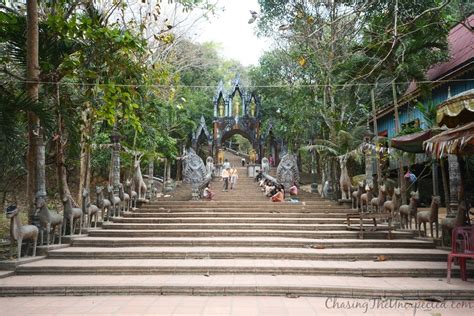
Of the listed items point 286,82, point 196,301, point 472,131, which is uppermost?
point 286,82

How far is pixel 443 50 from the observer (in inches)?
469

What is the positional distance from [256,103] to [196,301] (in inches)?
938

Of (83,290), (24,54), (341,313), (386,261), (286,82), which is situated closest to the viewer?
(341,313)

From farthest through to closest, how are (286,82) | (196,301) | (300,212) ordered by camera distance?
(286,82) → (300,212) → (196,301)

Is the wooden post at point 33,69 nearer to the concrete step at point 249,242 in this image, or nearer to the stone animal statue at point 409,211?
the concrete step at point 249,242

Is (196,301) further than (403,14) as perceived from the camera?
No

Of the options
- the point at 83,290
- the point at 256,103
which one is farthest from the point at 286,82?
the point at 83,290

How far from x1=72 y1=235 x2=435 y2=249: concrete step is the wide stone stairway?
21mm

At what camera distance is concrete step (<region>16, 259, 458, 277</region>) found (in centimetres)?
621

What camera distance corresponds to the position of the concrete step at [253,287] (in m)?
5.14

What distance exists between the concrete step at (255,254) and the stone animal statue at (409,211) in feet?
5.07

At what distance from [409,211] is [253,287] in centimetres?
544

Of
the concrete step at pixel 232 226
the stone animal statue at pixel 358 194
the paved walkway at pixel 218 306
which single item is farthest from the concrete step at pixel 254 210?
the paved walkway at pixel 218 306

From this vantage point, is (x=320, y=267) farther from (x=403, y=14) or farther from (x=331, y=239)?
(x=403, y=14)
